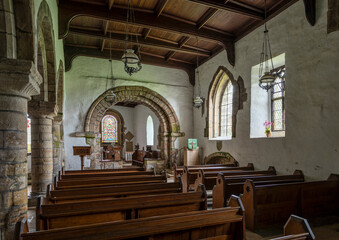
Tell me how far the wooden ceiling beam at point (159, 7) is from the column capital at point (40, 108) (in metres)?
3.54

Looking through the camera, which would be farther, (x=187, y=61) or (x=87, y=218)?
(x=187, y=61)

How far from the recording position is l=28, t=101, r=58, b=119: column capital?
4574 millimetres

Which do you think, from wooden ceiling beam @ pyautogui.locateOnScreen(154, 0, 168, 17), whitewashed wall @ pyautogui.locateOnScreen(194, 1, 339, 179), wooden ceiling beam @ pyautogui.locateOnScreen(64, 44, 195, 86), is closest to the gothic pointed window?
whitewashed wall @ pyautogui.locateOnScreen(194, 1, 339, 179)

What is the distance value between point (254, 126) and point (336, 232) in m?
3.55

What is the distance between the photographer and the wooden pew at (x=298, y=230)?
158 centimetres

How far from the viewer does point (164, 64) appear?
31.7ft


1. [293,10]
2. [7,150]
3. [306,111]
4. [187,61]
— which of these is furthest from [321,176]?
[187,61]

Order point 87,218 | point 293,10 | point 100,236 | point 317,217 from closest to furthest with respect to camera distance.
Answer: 1. point 100,236
2. point 87,218
3. point 317,217
4. point 293,10

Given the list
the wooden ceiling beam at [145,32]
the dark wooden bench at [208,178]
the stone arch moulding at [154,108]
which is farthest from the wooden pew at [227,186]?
the stone arch moulding at [154,108]

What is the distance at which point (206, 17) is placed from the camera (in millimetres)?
6488

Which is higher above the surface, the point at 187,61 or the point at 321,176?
the point at 187,61

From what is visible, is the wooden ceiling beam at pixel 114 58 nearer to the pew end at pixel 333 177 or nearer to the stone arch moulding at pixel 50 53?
the stone arch moulding at pixel 50 53

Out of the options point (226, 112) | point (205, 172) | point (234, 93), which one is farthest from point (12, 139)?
point (226, 112)

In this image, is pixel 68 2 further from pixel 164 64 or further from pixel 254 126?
pixel 254 126
